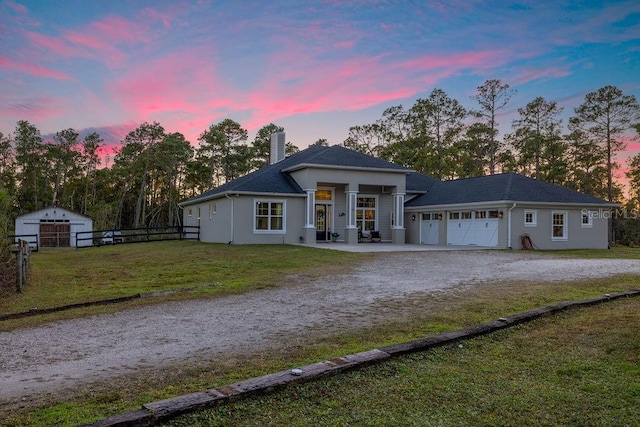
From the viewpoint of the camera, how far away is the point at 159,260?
650 inches

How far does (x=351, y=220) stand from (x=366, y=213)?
2.53m

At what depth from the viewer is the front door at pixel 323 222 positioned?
26.1 meters

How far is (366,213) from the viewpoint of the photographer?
2756 centimetres

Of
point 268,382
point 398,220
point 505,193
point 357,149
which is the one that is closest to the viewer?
point 268,382

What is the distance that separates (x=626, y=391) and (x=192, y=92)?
20.2 meters

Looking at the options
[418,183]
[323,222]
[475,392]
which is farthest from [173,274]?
[418,183]

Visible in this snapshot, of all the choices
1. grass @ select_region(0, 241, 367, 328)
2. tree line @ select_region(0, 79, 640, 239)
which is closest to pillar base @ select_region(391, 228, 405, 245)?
grass @ select_region(0, 241, 367, 328)

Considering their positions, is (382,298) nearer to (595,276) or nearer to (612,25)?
(595,276)

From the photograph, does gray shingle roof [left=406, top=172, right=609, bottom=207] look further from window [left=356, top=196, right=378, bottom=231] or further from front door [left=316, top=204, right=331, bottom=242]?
front door [left=316, top=204, right=331, bottom=242]

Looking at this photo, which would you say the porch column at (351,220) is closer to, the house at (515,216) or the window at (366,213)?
the window at (366,213)

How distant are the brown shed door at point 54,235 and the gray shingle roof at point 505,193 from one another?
77.5 ft

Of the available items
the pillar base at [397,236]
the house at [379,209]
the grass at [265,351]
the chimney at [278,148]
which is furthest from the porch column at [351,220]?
the grass at [265,351]

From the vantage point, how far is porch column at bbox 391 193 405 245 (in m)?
26.6

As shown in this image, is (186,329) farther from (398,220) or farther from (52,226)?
(52,226)
